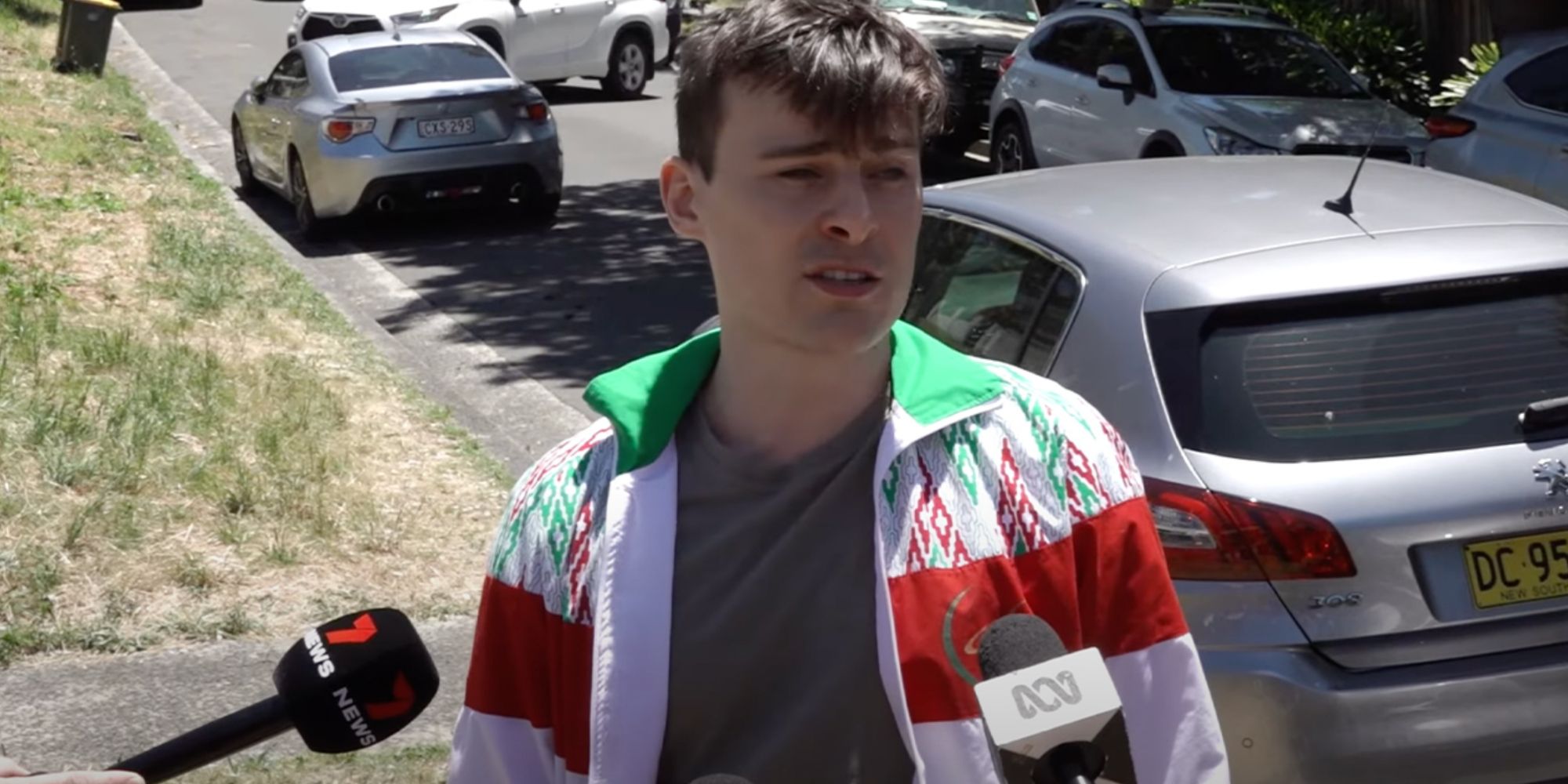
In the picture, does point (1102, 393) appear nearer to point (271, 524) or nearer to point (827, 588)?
point (827, 588)

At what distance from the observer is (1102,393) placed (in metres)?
4.52

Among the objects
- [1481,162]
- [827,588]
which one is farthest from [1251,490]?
[1481,162]

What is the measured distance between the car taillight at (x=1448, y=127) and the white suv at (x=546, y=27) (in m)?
12.0

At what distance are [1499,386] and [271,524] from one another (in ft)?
13.9

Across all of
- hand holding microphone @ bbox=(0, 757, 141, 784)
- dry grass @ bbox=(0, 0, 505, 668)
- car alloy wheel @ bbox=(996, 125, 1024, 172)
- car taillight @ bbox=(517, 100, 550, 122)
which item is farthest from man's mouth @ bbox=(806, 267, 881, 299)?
car alloy wheel @ bbox=(996, 125, 1024, 172)

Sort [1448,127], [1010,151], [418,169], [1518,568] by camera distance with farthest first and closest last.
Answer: [1010,151]
[418,169]
[1448,127]
[1518,568]

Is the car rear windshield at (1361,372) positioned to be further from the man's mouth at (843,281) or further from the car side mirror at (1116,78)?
the car side mirror at (1116,78)

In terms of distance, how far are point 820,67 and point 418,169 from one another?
13.0 meters

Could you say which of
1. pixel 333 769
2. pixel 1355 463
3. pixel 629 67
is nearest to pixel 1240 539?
pixel 1355 463

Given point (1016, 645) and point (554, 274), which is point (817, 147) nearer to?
point (1016, 645)

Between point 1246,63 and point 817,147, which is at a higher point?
point 817,147

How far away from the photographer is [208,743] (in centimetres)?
213

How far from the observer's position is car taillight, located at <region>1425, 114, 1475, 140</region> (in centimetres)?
1157

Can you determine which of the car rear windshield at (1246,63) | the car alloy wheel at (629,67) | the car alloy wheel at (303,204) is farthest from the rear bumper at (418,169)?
the car alloy wheel at (629,67)
